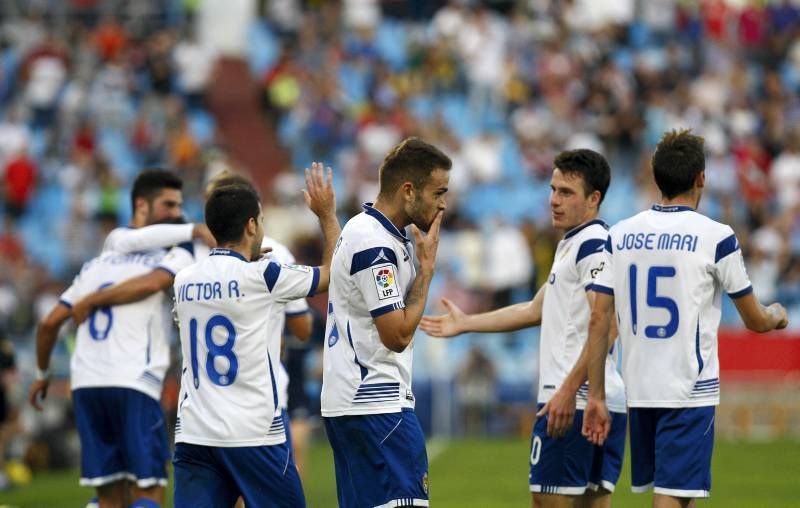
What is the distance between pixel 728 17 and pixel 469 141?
20.0 ft

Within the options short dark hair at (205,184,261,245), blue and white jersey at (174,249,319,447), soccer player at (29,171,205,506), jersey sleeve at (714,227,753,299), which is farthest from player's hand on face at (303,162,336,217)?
jersey sleeve at (714,227,753,299)

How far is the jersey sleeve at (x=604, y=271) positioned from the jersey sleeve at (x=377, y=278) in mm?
1393

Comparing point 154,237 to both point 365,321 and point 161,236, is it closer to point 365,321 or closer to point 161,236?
point 161,236

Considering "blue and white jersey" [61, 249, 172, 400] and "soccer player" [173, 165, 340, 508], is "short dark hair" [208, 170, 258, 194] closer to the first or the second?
"soccer player" [173, 165, 340, 508]

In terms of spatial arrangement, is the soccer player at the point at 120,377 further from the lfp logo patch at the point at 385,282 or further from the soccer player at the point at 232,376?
the lfp logo patch at the point at 385,282

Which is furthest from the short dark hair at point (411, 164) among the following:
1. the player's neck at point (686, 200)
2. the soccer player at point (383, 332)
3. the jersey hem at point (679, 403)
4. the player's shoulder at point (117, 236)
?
the player's shoulder at point (117, 236)

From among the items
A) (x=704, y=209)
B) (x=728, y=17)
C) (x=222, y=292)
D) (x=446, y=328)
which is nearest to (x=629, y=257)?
(x=446, y=328)

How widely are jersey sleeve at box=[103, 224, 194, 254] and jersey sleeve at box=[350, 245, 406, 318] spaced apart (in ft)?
8.07

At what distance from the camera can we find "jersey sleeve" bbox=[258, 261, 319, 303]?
7273 millimetres

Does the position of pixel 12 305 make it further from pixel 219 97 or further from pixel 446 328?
pixel 446 328

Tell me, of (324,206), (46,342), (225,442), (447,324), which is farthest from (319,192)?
(46,342)

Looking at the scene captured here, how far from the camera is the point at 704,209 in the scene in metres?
22.7

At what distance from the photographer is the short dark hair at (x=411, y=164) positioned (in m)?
7.15

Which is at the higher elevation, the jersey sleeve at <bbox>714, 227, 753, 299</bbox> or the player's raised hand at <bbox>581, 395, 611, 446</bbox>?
the jersey sleeve at <bbox>714, 227, 753, 299</bbox>
